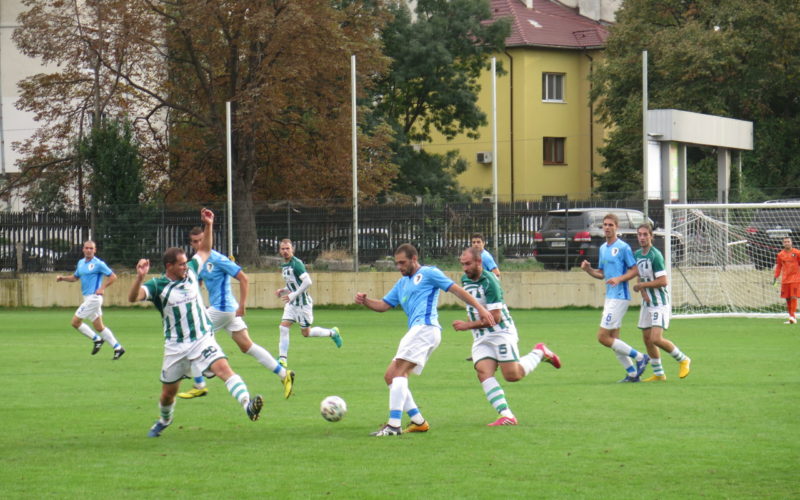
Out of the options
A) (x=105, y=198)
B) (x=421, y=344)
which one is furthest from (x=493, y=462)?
(x=105, y=198)

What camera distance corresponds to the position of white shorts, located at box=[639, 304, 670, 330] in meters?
14.5

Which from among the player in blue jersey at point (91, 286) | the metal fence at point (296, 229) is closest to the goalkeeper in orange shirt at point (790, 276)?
the metal fence at point (296, 229)

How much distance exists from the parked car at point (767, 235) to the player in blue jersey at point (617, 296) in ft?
46.7

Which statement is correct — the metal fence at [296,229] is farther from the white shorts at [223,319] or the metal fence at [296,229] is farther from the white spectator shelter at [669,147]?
the white shorts at [223,319]

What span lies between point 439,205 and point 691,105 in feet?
69.8

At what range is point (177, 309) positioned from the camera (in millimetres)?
10273

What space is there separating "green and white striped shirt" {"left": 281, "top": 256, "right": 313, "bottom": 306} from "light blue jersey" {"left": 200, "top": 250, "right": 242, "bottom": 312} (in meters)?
3.17

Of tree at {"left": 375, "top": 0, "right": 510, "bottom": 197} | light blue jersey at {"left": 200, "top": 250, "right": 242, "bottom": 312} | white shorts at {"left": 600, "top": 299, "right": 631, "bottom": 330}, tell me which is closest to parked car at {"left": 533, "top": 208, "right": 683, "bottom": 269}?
white shorts at {"left": 600, "top": 299, "right": 631, "bottom": 330}

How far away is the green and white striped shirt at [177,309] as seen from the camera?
10.3m

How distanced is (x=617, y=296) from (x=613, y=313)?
0.24m

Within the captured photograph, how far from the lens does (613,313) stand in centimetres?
1456

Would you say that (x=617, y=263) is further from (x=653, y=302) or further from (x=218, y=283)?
(x=218, y=283)

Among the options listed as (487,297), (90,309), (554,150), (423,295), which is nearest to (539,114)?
(554,150)

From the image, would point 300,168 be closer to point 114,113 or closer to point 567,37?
point 114,113
